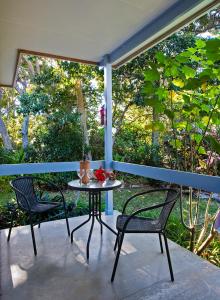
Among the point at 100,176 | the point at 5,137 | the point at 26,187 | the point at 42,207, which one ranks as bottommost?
the point at 42,207

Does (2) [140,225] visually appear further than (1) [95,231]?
No

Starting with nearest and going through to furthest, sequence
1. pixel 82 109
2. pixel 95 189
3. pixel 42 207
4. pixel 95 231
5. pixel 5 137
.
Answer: pixel 95 189 < pixel 42 207 < pixel 95 231 < pixel 82 109 < pixel 5 137

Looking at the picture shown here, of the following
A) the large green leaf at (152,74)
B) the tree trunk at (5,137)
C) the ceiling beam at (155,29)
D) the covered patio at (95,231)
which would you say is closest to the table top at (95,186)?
the covered patio at (95,231)

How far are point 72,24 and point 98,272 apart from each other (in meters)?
2.53

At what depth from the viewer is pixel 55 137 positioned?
227 inches

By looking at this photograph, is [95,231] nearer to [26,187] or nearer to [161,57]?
[26,187]

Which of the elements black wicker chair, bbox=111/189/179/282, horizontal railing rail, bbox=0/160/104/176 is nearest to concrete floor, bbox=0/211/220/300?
black wicker chair, bbox=111/189/179/282

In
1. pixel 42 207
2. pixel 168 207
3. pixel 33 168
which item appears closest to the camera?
pixel 168 207

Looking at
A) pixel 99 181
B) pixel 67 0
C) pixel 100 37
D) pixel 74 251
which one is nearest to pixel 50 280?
pixel 74 251

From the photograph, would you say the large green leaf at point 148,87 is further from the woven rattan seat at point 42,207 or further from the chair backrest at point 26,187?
the chair backrest at point 26,187

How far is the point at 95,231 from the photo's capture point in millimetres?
3051

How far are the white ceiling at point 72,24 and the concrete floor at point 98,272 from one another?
8.00 feet

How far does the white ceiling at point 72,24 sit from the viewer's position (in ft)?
7.36

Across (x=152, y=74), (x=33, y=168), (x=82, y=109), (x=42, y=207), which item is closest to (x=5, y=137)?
(x=82, y=109)
